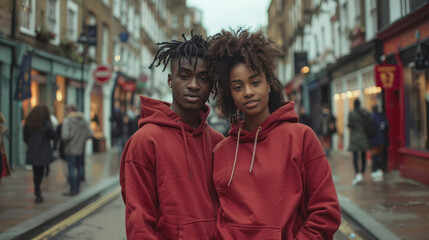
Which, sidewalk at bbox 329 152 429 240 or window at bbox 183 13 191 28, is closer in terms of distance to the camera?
sidewalk at bbox 329 152 429 240

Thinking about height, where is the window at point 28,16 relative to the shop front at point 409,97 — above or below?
above

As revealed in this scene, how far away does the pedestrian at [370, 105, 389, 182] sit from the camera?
35.6ft

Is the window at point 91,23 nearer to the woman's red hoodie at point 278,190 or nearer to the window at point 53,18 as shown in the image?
the window at point 53,18

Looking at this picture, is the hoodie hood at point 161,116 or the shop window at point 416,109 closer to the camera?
the hoodie hood at point 161,116

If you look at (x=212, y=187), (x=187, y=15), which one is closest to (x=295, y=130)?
(x=212, y=187)

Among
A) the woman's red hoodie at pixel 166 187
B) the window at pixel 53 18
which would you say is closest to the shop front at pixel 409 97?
the woman's red hoodie at pixel 166 187

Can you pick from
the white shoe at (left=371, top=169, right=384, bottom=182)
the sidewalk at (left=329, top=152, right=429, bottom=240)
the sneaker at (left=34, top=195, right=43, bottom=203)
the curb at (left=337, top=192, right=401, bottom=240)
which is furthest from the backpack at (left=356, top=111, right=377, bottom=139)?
the sneaker at (left=34, top=195, right=43, bottom=203)

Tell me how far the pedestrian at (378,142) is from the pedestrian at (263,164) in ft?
30.7

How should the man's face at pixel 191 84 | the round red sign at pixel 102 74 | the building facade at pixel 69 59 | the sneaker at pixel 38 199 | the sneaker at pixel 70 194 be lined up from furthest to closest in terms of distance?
the round red sign at pixel 102 74, the building facade at pixel 69 59, the sneaker at pixel 70 194, the sneaker at pixel 38 199, the man's face at pixel 191 84

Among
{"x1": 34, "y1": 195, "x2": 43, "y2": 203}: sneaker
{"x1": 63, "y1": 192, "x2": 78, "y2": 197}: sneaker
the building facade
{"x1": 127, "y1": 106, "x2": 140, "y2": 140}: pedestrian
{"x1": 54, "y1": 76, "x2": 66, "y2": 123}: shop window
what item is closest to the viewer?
{"x1": 34, "y1": 195, "x2": 43, "y2": 203}: sneaker

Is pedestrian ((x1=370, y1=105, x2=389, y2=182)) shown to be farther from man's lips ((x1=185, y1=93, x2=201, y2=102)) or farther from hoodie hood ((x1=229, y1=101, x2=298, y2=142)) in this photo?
man's lips ((x1=185, y1=93, x2=201, y2=102))

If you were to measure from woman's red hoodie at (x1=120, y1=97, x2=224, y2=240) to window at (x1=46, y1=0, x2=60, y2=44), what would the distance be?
1582cm

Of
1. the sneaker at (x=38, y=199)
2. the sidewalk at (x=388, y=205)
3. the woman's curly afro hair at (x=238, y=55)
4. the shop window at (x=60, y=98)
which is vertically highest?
the shop window at (x=60, y=98)

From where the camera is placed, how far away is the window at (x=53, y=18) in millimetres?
16469
